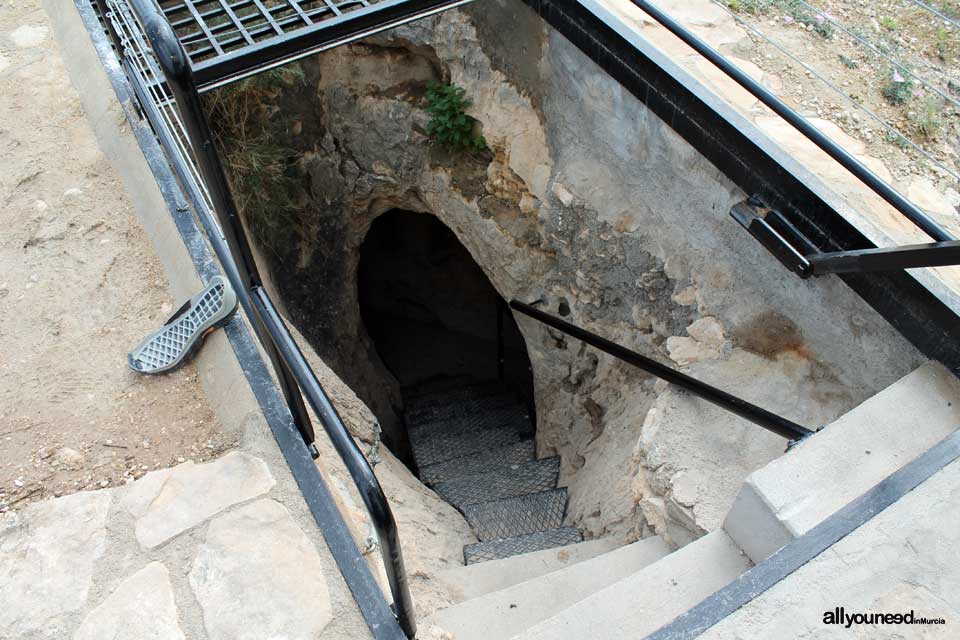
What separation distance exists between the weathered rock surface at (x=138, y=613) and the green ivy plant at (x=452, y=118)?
9.36ft

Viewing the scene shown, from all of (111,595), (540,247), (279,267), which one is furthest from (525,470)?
(111,595)

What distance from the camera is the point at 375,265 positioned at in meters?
7.33

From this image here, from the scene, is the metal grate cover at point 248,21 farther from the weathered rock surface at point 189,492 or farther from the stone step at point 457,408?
the stone step at point 457,408

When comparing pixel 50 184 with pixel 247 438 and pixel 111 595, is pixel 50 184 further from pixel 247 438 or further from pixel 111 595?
pixel 111 595

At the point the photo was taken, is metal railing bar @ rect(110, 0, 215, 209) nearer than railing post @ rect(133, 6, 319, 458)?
No

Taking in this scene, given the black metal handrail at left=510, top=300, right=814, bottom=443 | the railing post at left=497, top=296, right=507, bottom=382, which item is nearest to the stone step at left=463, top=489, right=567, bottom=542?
the black metal handrail at left=510, top=300, right=814, bottom=443

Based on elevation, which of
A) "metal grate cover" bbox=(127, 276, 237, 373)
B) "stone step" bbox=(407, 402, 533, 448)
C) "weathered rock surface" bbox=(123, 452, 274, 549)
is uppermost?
"metal grate cover" bbox=(127, 276, 237, 373)

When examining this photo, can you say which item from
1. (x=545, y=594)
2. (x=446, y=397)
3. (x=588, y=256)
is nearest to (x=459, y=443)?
(x=446, y=397)

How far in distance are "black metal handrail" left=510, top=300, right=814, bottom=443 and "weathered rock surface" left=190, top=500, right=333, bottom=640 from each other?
1.56 meters

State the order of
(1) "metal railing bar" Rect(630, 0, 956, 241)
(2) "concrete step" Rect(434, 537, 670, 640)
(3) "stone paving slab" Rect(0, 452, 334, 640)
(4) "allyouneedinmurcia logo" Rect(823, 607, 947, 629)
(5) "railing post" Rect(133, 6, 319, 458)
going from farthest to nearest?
(2) "concrete step" Rect(434, 537, 670, 640)
(1) "metal railing bar" Rect(630, 0, 956, 241)
(3) "stone paving slab" Rect(0, 452, 334, 640)
(4) "allyouneedinmurcia logo" Rect(823, 607, 947, 629)
(5) "railing post" Rect(133, 6, 319, 458)

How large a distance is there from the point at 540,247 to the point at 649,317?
899 mm

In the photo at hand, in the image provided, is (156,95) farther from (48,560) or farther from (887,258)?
(887,258)

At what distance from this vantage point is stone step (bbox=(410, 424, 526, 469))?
525 cm

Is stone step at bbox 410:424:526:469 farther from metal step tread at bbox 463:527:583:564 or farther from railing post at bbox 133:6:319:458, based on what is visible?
railing post at bbox 133:6:319:458
